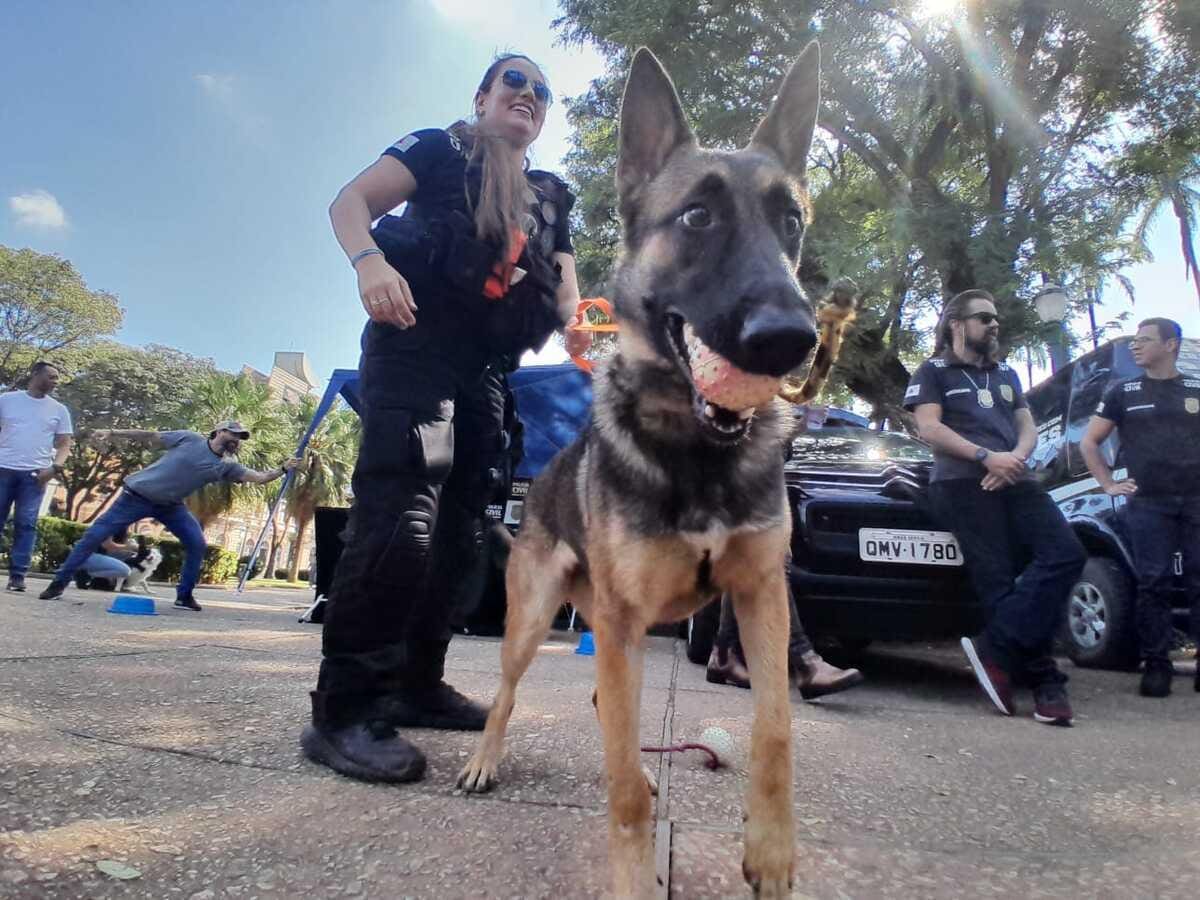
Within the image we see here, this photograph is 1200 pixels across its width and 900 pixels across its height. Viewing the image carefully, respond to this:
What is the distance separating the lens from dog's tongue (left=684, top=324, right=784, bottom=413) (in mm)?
1658

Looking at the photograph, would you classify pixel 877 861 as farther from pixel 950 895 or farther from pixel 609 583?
pixel 609 583

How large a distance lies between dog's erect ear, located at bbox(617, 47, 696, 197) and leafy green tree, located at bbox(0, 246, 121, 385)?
36.6 m

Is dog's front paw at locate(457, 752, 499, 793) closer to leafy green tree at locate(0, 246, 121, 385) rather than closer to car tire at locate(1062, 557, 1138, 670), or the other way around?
car tire at locate(1062, 557, 1138, 670)

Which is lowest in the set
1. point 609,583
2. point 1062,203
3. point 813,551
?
point 609,583

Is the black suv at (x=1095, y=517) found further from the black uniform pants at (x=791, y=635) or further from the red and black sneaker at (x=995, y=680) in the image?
the black uniform pants at (x=791, y=635)

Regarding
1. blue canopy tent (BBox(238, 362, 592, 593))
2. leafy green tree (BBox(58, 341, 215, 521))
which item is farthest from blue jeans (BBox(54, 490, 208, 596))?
leafy green tree (BBox(58, 341, 215, 521))

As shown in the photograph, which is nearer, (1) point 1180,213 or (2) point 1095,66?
(2) point 1095,66

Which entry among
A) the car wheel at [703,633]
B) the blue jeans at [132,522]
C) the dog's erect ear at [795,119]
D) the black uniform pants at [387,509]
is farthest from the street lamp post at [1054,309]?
the blue jeans at [132,522]

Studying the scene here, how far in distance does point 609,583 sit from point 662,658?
391 cm

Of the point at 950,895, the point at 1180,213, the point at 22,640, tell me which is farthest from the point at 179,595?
the point at 1180,213

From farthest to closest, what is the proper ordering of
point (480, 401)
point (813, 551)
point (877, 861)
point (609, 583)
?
point (813, 551), point (480, 401), point (609, 583), point (877, 861)

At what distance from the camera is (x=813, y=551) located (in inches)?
175

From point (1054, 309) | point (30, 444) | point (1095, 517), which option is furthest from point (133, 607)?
point (1054, 309)

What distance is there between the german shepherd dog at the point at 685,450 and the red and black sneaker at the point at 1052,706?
2.66 metres
